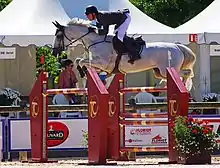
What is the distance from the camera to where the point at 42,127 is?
1852cm

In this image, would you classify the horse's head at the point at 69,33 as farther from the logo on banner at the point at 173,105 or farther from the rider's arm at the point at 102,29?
Result: the logo on banner at the point at 173,105

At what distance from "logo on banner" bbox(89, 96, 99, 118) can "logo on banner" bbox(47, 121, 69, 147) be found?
9.65ft

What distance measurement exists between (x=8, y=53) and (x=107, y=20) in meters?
5.91

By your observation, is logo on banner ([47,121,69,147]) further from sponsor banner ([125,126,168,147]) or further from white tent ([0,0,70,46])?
white tent ([0,0,70,46])

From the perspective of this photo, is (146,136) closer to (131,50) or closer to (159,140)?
(159,140)

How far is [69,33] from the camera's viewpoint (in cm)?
2159

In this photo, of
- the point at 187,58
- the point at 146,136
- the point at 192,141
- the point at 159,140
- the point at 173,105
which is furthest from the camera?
the point at 187,58

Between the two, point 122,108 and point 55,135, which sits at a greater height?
point 122,108

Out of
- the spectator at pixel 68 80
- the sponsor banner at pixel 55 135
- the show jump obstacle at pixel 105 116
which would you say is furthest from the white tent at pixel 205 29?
the show jump obstacle at pixel 105 116

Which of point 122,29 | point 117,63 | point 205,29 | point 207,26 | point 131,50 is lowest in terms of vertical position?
point 117,63

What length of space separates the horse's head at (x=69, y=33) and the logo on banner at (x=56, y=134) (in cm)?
241

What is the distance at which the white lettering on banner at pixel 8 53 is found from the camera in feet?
86.8

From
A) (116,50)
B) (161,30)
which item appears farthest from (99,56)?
(161,30)

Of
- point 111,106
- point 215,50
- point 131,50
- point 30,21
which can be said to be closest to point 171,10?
point 215,50
